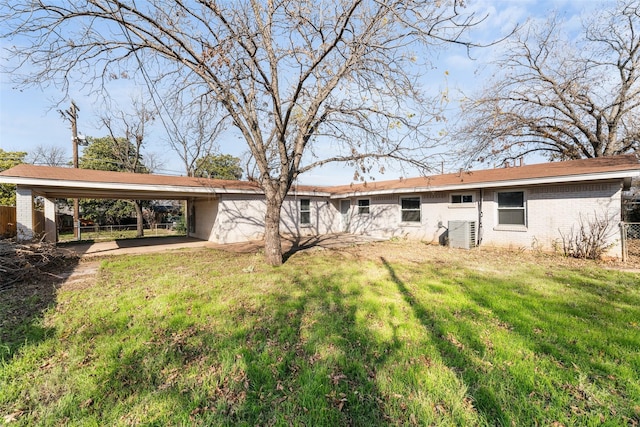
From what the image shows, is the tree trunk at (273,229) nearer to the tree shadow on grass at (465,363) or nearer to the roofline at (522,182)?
the tree shadow on grass at (465,363)

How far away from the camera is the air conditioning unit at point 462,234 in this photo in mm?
10445

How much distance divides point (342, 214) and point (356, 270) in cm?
1096

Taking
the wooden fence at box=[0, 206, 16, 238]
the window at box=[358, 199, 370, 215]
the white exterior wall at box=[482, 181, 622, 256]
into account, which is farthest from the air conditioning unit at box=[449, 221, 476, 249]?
the wooden fence at box=[0, 206, 16, 238]

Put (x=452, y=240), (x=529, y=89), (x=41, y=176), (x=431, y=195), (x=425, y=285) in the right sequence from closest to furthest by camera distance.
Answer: (x=425, y=285)
(x=41, y=176)
(x=452, y=240)
(x=431, y=195)
(x=529, y=89)

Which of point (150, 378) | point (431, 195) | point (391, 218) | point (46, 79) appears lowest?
point (150, 378)

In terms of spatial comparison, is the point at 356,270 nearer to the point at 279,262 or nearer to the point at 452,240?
the point at 279,262

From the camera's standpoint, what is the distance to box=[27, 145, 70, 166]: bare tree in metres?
31.3

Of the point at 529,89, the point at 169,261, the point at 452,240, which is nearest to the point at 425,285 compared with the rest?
the point at 452,240

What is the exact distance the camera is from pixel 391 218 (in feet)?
46.9

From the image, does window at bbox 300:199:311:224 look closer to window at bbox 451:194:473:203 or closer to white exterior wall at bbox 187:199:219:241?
white exterior wall at bbox 187:199:219:241

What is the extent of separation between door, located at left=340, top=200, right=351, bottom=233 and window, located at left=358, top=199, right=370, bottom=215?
104 cm

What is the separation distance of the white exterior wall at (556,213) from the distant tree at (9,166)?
29767mm

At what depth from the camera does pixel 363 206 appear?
52.5 feet

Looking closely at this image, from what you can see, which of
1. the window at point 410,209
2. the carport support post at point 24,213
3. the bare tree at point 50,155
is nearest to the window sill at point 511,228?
the window at point 410,209
